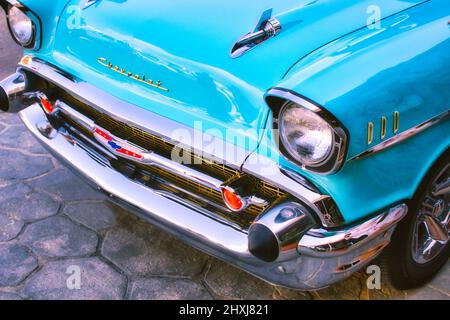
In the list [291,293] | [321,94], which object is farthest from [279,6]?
[291,293]

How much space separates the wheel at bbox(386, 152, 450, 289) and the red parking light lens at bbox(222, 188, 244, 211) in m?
0.61

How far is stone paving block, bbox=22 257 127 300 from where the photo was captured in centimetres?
232

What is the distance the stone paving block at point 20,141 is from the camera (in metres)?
3.32

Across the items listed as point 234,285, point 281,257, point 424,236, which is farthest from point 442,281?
point 281,257

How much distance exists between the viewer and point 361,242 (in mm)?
1793

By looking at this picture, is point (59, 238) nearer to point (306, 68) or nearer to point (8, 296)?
point (8, 296)

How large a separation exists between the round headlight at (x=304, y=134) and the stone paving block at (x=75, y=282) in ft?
3.48

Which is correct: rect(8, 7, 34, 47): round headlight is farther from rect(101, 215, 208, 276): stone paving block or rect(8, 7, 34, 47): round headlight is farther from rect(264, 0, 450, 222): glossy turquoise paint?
rect(264, 0, 450, 222): glossy turquoise paint

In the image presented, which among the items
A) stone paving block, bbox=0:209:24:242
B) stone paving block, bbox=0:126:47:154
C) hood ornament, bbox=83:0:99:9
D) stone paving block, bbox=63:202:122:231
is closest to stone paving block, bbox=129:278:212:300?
stone paving block, bbox=63:202:122:231

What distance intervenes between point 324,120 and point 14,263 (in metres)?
1.61

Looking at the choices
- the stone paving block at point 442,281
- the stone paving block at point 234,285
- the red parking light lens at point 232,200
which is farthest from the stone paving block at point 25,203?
the stone paving block at point 442,281
